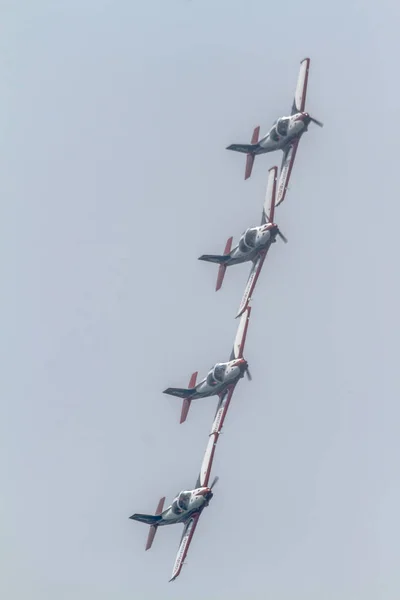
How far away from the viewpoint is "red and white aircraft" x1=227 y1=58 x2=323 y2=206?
139 meters

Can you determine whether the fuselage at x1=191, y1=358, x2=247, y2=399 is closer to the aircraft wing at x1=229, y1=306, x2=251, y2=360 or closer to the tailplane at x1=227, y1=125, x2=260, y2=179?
the aircraft wing at x1=229, y1=306, x2=251, y2=360

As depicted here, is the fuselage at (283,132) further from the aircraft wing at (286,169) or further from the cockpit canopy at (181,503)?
the cockpit canopy at (181,503)

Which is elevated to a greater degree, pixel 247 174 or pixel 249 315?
pixel 247 174

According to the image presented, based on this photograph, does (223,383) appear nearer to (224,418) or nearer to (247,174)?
(224,418)

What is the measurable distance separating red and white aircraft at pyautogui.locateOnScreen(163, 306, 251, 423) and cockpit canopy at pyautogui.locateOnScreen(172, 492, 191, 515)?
1101 centimetres

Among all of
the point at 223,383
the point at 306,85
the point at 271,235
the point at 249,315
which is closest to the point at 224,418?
the point at 223,383

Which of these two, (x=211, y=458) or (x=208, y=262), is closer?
(x=211, y=458)

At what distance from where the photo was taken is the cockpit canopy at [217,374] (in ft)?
454

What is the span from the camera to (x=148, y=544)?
448ft

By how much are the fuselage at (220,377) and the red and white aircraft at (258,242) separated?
21.7 ft

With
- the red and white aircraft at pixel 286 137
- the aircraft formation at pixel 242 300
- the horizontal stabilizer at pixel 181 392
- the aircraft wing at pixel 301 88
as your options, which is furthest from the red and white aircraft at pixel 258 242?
the horizontal stabilizer at pixel 181 392

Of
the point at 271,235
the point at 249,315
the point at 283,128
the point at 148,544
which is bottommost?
the point at 148,544

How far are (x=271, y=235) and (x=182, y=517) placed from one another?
37770 mm

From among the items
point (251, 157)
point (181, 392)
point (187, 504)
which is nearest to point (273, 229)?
point (251, 157)
